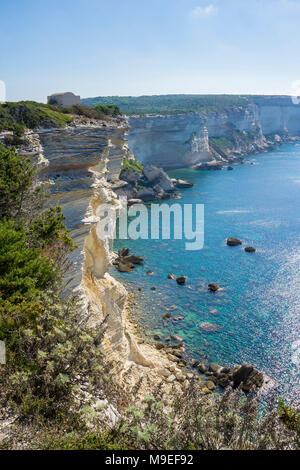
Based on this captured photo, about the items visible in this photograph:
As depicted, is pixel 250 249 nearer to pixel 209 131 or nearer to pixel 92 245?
pixel 92 245

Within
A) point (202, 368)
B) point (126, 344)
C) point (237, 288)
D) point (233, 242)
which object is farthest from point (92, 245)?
point (233, 242)

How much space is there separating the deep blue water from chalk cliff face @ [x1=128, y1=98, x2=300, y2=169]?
110 feet

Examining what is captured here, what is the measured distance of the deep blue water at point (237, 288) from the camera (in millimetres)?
21219

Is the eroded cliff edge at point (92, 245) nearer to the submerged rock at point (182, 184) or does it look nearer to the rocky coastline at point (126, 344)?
the rocky coastline at point (126, 344)

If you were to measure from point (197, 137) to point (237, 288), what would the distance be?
2532 inches

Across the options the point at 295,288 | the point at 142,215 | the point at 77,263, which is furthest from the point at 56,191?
the point at 142,215

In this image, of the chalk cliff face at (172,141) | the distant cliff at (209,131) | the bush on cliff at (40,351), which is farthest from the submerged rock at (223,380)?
the chalk cliff face at (172,141)

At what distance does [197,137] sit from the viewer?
85.1 meters

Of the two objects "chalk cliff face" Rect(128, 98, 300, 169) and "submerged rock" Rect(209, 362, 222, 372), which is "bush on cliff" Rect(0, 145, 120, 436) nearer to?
"submerged rock" Rect(209, 362, 222, 372)

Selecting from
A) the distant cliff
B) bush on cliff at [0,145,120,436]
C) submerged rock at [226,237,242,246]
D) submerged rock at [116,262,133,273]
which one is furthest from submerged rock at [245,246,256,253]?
the distant cliff

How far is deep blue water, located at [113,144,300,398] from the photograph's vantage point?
69.6 ft

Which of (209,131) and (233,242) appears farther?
(209,131)

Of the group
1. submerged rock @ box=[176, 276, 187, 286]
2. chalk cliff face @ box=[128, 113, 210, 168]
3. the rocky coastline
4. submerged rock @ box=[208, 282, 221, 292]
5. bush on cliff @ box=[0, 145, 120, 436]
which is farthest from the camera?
chalk cliff face @ box=[128, 113, 210, 168]
